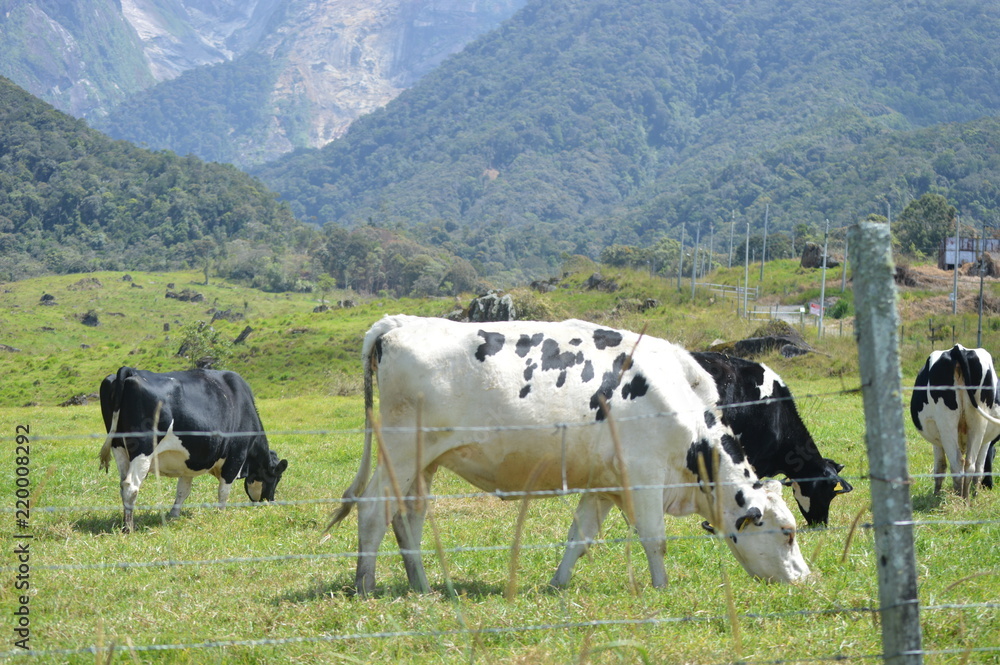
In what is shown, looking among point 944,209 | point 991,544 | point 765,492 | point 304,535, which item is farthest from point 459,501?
point 944,209

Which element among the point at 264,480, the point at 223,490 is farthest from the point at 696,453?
the point at 264,480

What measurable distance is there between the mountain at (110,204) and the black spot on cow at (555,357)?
87748mm

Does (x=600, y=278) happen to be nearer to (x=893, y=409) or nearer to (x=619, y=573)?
(x=619, y=573)

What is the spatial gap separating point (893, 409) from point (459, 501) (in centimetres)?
709

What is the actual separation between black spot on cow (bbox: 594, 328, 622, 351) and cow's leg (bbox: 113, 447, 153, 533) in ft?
16.1

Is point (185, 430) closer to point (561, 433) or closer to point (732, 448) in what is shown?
point (561, 433)

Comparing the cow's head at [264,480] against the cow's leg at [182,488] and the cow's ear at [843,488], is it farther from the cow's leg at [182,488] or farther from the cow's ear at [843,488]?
the cow's ear at [843,488]

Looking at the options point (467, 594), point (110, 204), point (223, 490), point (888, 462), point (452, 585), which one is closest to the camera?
point (888, 462)

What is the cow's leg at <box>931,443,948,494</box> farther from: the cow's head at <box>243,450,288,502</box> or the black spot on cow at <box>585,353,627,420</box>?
the cow's head at <box>243,450,288,502</box>

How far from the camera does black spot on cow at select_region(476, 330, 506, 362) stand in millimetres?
6414

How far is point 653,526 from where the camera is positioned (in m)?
6.21

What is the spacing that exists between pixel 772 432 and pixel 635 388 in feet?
6.46

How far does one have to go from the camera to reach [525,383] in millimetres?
6367

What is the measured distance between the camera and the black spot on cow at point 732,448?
6.52m
